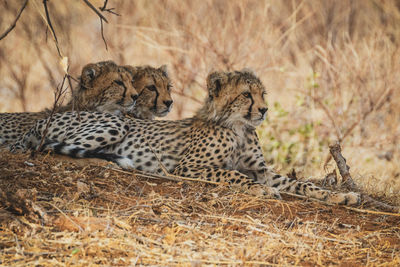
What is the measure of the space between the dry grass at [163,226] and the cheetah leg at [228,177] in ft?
0.40

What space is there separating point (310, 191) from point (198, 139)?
988 millimetres

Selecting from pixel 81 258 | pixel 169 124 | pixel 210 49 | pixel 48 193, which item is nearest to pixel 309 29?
pixel 210 49

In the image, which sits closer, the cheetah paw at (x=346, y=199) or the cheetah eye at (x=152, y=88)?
the cheetah paw at (x=346, y=199)

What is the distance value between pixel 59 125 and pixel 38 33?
13.0ft

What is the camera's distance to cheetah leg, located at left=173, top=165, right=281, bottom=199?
3.48m

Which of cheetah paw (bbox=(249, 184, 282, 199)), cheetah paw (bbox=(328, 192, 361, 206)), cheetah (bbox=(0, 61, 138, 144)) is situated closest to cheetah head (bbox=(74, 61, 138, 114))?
cheetah (bbox=(0, 61, 138, 144))

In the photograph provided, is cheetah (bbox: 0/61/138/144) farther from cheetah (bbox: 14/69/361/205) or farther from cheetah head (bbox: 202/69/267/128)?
cheetah head (bbox: 202/69/267/128)

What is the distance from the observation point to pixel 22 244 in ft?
7.39

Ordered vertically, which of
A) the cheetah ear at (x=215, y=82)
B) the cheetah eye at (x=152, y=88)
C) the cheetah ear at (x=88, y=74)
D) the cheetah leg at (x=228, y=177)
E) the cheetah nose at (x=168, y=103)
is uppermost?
the cheetah ear at (x=215, y=82)

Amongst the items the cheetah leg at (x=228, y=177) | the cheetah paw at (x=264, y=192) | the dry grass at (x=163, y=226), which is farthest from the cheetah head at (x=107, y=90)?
the cheetah paw at (x=264, y=192)

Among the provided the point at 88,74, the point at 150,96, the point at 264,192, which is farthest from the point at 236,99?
the point at 88,74

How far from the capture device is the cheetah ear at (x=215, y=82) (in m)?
4.11

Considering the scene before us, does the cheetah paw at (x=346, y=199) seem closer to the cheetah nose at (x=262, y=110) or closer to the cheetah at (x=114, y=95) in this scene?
the cheetah nose at (x=262, y=110)

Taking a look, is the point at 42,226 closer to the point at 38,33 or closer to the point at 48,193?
the point at 48,193
